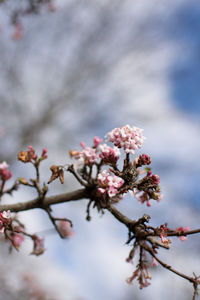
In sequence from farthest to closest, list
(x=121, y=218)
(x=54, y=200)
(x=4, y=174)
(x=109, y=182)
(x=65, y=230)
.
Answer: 1. (x=65, y=230)
2. (x=4, y=174)
3. (x=54, y=200)
4. (x=121, y=218)
5. (x=109, y=182)

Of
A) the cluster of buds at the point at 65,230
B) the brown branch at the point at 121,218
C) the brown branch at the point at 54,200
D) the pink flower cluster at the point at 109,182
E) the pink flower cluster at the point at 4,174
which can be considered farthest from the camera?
the cluster of buds at the point at 65,230

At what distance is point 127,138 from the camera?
202 centimetres

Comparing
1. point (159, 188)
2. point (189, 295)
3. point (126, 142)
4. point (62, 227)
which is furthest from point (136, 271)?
point (189, 295)

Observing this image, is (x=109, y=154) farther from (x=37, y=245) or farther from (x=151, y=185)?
(x=37, y=245)

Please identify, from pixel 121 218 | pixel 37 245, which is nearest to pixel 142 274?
pixel 121 218

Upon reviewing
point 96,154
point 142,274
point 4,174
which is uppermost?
point 4,174

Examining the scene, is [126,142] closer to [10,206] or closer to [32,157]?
[32,157]

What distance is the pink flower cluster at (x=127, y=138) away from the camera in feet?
6.60

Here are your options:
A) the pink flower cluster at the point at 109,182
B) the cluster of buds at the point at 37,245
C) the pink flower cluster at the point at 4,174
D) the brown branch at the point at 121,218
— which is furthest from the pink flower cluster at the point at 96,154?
the cluster of buds at the point at 37,245

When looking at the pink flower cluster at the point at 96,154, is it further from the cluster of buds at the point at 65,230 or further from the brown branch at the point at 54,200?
the cluster of buds at the point at 65,230

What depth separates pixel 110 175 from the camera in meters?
2.06

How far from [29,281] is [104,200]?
6.96 meters

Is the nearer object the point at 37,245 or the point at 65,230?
the point at 37,245

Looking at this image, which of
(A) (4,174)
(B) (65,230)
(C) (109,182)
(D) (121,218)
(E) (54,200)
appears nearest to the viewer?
(C) (109,182)
